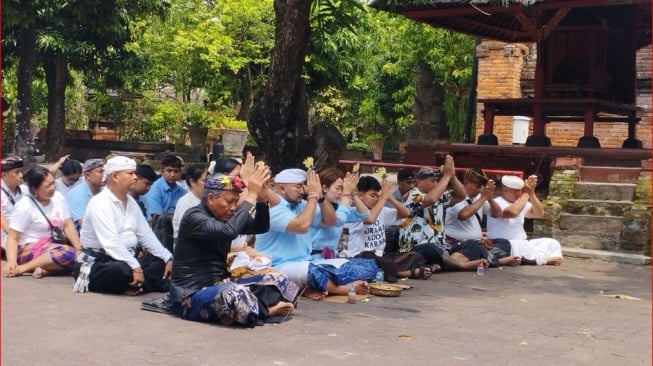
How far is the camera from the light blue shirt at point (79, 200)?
9.51 metres

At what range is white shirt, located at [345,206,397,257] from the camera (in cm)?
932

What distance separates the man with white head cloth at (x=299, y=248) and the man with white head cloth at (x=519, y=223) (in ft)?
10.9

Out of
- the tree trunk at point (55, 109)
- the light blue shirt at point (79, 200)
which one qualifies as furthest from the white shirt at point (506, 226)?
the tree trunk at point (55, 109)

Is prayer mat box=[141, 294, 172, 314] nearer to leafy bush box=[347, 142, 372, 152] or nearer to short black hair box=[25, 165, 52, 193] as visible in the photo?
short black hair box=[25, 165, 52, 193]

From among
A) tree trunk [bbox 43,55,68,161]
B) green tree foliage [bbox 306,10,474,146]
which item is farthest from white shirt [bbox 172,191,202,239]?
tree trunk [bbox 43,55,68,161]

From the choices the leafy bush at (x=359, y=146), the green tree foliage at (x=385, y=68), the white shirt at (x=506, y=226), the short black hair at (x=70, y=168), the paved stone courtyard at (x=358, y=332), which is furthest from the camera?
the leafy bush at (x=359, y=146)

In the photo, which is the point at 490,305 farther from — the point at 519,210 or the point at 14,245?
the point at 14,245

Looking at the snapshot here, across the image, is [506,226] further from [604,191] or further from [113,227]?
[113,227]

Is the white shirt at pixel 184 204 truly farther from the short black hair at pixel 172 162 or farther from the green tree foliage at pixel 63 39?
the green tree foliage at pixel 63 39

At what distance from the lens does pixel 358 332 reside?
6652 millimetres

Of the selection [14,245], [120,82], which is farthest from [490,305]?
[120,82]

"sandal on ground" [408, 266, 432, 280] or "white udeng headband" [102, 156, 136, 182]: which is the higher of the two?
"white udeng headband" [102, 156, 136, 182]

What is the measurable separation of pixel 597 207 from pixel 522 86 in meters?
7.76

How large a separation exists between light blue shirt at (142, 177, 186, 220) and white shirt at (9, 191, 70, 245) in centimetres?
113
